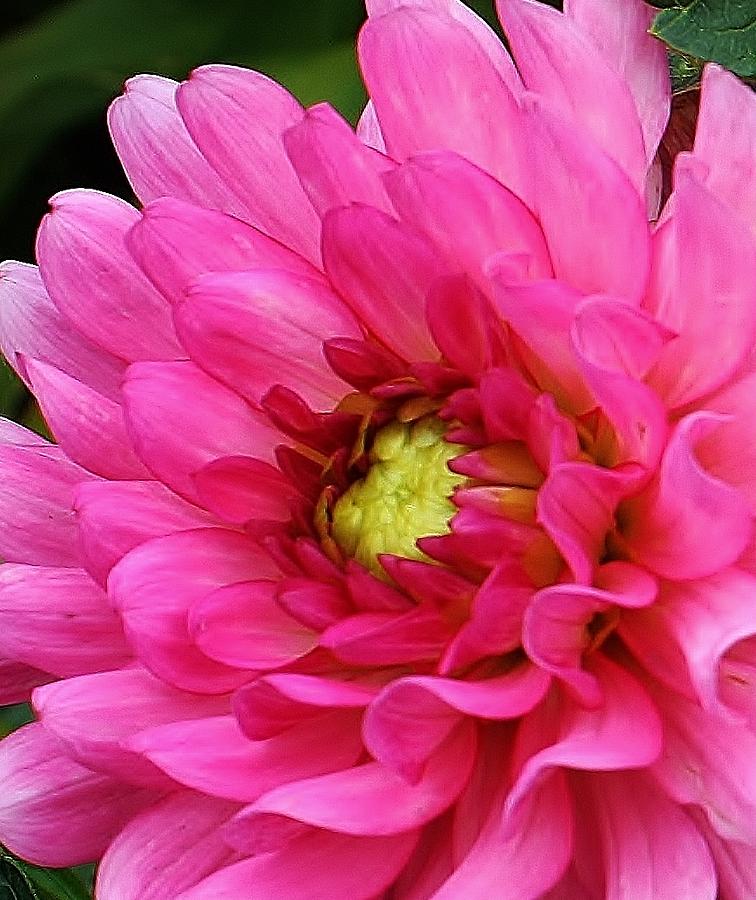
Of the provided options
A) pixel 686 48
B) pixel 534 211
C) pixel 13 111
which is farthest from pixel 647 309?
pixel 13 111

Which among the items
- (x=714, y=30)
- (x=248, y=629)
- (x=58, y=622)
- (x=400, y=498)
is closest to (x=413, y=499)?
(x=400, y=498)

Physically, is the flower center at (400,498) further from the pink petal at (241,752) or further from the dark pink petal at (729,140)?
the dark pink petal at (729,140)

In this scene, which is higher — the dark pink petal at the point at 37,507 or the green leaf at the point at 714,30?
the green leaf at the point at 714,30

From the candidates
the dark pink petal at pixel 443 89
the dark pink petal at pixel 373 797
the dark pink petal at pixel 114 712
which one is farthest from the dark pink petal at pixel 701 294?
the dark pink petal at pixel 114 712

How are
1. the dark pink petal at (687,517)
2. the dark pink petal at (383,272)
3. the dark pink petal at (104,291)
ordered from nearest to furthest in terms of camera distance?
1. the dark pink petal at (687,517)
2. the dark pink petal at (383,272)
3. the dark pink petal at (104,291)

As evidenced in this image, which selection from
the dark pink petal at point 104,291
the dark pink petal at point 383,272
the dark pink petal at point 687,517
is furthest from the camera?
the dark pink petal at point 104,291

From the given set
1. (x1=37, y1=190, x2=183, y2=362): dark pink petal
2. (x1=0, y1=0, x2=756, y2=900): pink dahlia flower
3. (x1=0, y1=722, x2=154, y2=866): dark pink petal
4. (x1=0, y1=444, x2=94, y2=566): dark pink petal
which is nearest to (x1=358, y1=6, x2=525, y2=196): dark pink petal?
(x1=0, y1=0, x2=756, y2=900): pink dahlia flower

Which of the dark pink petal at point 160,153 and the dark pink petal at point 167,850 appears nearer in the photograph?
the dark pink petal at point 167,850

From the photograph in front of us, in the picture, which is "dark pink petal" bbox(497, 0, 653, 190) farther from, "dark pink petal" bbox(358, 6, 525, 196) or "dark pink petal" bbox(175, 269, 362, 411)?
"dark pink petal" bbox(175, 269, 362, 411)
